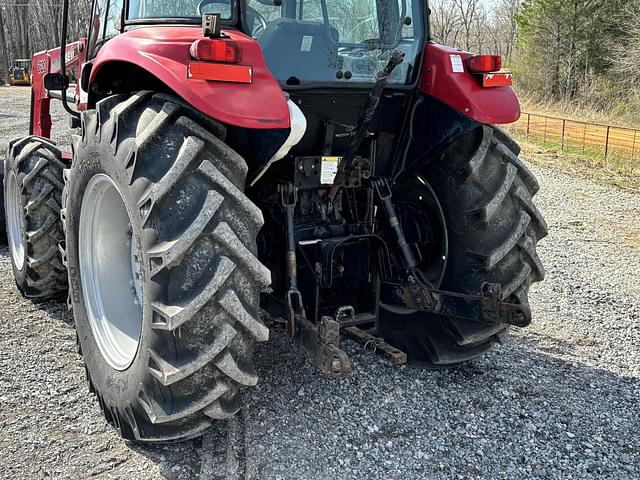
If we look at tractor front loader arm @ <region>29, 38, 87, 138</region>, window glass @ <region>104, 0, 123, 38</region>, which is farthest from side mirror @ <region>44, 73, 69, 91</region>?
window glass @ <region>104, 0, 123, 38</region>

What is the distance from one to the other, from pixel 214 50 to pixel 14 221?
130 inches

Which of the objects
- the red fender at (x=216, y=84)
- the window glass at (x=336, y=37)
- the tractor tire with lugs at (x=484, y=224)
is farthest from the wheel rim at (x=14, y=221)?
the tractor tire with lugs at (x=484, y=224)

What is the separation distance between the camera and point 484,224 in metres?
3.20

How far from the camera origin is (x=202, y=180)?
7.85 ft

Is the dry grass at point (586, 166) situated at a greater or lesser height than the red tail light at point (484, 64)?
lesser

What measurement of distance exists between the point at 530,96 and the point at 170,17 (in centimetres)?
2947

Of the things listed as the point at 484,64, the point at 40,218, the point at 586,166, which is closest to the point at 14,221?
the point at 40,218

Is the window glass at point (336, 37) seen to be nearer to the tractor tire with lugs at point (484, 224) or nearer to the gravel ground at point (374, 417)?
the tractor tire with lugs at point (484, 224)

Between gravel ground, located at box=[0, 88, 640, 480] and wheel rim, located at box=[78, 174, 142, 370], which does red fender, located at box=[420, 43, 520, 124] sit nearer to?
gravel ground, located at box=[0, 88, 640, 480]

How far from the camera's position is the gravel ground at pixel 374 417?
106 inches

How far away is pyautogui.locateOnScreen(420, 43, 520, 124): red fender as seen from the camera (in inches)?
122

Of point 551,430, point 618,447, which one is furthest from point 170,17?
point 618,447

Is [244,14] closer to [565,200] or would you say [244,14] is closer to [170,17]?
[170,17]

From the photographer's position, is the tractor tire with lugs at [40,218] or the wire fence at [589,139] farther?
the wire fence at [589,139]
